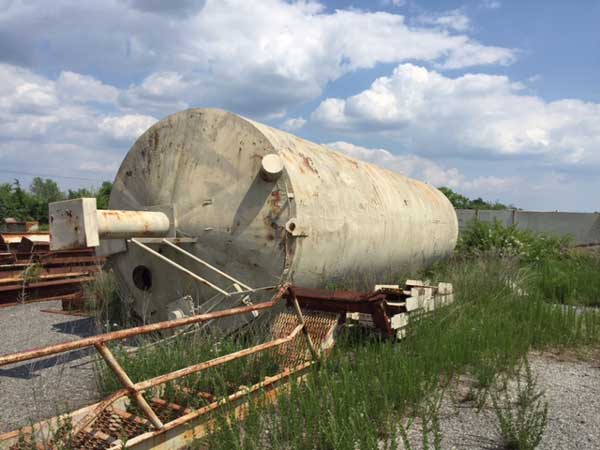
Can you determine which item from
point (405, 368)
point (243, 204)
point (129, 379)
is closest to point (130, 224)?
point (243, 204)

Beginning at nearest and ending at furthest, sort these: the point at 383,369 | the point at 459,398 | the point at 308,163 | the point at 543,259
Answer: the point at 383,369 → the point at 459,398 → the point at 308,163 → the point at 543,259

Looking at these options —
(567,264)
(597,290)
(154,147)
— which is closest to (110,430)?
(154,147)

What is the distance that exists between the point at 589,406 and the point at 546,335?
71.3 inches

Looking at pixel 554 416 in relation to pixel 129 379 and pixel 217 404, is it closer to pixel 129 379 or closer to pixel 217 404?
pixel 217 404

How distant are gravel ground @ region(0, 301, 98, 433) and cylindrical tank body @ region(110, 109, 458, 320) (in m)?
0.97

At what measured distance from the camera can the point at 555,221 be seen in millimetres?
20672

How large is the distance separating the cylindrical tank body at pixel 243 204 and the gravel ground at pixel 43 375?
97 cm

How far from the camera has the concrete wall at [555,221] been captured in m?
19.7

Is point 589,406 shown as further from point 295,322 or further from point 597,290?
point 597,290

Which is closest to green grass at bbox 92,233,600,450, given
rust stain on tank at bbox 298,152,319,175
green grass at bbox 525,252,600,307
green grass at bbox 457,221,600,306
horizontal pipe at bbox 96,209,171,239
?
horizontal pipe at bbox 96,209,171,239

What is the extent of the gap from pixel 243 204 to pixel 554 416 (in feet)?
10.8

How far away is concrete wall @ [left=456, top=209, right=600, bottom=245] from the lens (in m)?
19.7

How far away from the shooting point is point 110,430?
3.20m

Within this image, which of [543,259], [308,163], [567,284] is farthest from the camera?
[543,259]
